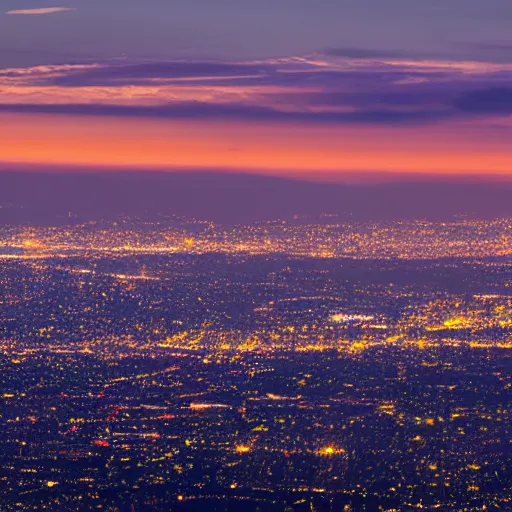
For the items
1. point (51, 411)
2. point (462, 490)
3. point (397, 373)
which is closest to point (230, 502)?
point (462, 490)

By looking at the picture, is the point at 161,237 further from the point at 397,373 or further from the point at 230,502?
the point at 230,502

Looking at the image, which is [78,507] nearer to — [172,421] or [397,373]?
[172,421]

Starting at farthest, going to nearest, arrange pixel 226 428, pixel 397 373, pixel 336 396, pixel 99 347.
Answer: pixel 99 347 → pixel 397 373 → pixel 336 396 → pixel 226 428

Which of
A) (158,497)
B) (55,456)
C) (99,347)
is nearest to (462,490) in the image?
(158,497)

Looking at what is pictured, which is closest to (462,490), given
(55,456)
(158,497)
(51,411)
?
(158,497)

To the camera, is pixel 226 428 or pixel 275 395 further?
pixel 275 395

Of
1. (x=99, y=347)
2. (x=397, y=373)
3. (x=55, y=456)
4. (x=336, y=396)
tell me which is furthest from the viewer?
(x=99, y=347)

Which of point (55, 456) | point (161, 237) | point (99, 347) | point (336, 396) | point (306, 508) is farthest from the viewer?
point (161, 237)

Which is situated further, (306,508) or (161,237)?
(161,237)

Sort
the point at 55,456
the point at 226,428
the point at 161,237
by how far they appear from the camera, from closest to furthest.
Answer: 1. the point at 55,456
2. the point at 226,428
3. the point at 161,237
